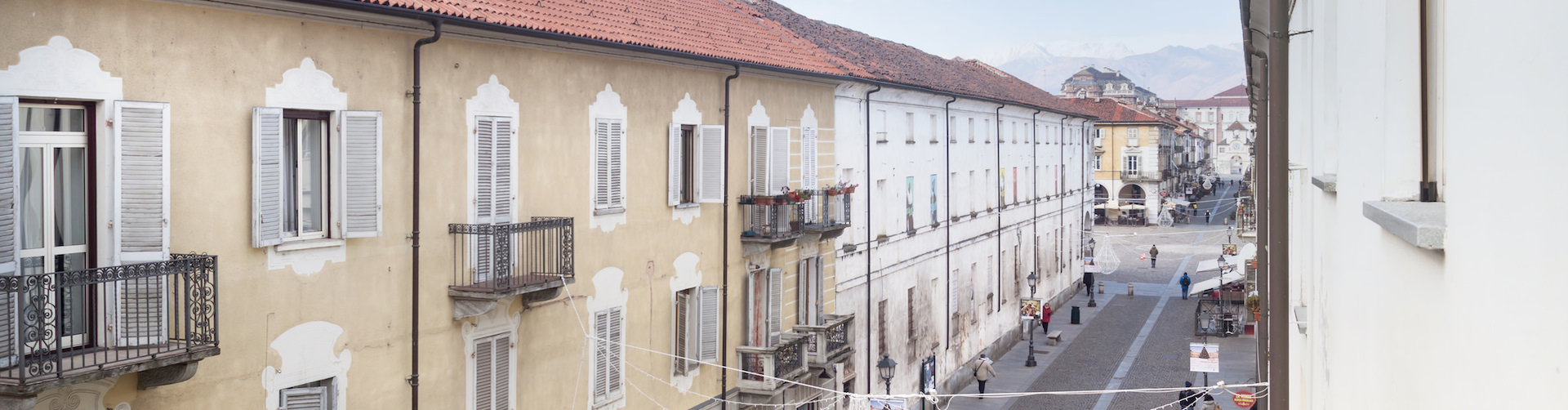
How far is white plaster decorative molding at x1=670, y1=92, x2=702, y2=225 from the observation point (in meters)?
19.9

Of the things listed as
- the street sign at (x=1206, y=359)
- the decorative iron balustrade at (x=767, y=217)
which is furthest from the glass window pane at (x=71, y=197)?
the street sign at (x=1206, y=359)

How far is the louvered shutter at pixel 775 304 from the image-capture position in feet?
75.7

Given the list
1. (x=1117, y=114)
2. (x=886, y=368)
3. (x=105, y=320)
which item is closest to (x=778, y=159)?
(x=886, y=368)

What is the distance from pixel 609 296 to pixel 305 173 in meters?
6.04

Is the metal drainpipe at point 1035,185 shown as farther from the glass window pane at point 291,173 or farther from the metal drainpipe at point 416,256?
the glass window pane at point 291,173

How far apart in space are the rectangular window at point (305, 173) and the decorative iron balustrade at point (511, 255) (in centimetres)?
201

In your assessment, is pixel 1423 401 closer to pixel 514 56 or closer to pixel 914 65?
pixel 514 56

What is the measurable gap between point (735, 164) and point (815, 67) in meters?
3.90

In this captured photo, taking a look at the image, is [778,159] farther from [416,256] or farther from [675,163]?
[416,256]

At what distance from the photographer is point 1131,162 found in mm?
96000

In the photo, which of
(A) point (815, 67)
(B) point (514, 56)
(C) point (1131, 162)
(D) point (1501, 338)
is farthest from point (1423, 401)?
(C) point (1131, 162)

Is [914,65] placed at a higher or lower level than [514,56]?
higher

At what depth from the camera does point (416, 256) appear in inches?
561

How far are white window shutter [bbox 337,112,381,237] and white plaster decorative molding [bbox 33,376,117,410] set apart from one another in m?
3.02
